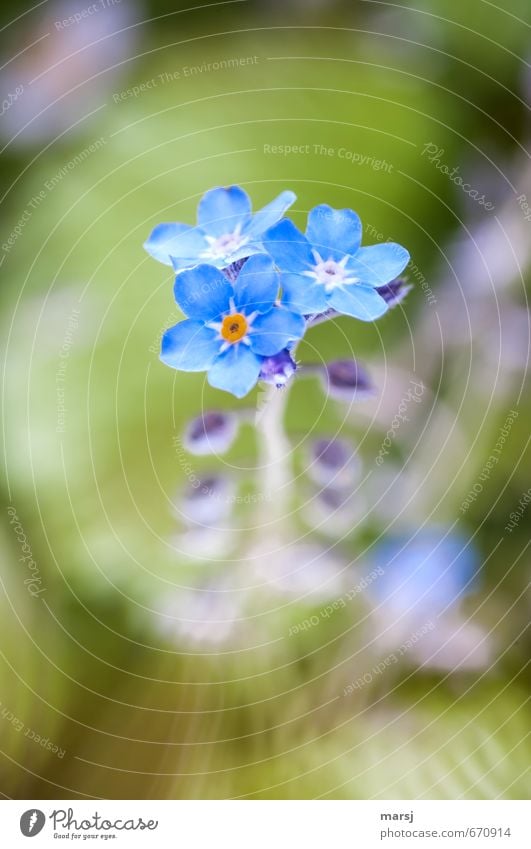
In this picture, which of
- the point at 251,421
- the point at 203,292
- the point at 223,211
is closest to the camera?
the point at 203,292

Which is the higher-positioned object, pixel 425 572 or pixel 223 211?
pixel 223 211

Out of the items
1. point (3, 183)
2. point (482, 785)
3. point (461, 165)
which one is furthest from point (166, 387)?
point (482, 785)

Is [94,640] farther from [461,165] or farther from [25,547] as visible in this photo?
[461,165]

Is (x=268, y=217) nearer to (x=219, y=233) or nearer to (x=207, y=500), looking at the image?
(x=219, y=233)

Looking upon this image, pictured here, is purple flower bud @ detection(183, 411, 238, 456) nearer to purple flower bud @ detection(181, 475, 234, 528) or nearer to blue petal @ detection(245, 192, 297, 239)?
purple flower bud @ detection(181, 475, 234, 528)

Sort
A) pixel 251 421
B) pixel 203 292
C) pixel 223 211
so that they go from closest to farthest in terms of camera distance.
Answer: pixel 203 292 < pixel 223 211 < pixel 251 421
